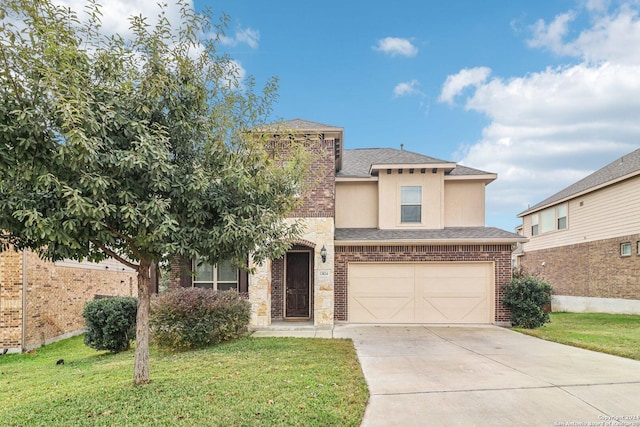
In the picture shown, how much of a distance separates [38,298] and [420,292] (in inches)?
453

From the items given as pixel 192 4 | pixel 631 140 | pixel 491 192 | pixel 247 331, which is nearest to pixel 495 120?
pixel 491 192

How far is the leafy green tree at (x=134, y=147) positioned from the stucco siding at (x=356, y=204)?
27.8 feet

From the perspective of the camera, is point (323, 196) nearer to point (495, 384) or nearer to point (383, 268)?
point (383, 268)

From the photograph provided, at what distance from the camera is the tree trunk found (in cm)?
566

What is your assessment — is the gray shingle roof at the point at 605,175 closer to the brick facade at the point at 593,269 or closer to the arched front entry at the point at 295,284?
the brick facade at the point at 593,269

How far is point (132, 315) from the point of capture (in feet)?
32.6

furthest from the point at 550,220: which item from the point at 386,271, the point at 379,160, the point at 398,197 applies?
the point at 386,271

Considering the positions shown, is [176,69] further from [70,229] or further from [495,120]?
[495,120]

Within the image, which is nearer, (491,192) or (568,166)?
(491,192)

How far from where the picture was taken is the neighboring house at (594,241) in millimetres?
15984

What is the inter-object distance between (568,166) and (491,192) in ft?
34.6

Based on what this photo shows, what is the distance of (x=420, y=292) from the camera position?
1302 cm

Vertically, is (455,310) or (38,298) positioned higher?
(38,298)

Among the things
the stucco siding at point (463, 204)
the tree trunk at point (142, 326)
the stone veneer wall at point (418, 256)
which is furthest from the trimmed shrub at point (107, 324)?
the stucco siding at point (463, 204)
